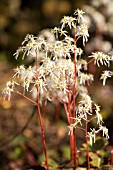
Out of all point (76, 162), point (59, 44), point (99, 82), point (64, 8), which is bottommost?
point (76, 162)

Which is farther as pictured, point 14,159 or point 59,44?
point 14,159

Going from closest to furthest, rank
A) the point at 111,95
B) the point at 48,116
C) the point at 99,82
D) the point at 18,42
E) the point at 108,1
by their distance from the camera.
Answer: the point at 108,1
the point at 48,116
the point at 111,95
the point at 99,82
the point at 18,42

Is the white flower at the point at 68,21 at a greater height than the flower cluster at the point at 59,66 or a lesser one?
Result: greater

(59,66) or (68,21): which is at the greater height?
(68,21)

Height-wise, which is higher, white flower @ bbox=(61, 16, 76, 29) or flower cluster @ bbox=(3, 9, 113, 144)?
white flower @ bbox=(61, 16, 76, 29)

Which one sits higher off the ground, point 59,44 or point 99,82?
point 99,82

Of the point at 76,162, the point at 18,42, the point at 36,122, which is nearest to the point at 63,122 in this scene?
the point at 36,122

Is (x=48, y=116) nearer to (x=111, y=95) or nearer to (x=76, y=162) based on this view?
(x=111, y=95)

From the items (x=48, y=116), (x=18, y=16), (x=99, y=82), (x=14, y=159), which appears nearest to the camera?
(x=14, y=159)

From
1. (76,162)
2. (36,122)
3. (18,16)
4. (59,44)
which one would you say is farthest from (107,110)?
(18,16)

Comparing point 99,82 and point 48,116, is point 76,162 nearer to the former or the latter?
point 48,116
